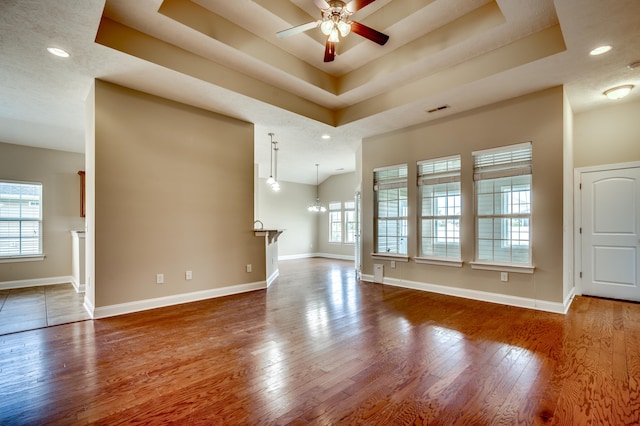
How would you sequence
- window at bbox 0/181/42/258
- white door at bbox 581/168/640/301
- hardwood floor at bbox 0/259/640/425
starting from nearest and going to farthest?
1. hardwood floor at bbox 0/259/640/425
2. white door at bbox 581/168/640/301
3. window at bbox 0/181/42/258

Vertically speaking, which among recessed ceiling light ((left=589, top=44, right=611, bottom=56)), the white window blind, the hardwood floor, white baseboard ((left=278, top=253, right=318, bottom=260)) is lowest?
white baseboard ((left=278, top=253, right=318, bottom=260))

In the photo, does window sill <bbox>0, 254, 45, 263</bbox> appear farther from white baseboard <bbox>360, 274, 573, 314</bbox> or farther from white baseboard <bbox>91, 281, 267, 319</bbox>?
white baseboard <bbox>360, 274, 573, 314</bbox>

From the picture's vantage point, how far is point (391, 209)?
5805 mm

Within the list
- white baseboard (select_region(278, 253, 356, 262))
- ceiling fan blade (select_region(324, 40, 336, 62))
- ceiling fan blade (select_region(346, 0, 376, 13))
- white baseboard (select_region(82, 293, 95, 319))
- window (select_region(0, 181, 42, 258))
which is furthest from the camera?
white baseboard (select_region(278, 253, 356, 262))

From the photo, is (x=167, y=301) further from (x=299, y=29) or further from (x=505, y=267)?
(x=505, y=267)

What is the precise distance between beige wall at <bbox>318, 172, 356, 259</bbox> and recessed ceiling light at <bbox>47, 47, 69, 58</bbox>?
758 cm

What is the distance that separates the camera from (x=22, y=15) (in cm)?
258

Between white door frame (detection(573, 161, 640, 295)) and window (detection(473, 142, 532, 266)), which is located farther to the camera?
white door frame (detection(573, 161, 640, 295))

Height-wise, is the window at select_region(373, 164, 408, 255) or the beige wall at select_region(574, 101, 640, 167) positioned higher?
the beige wall at select_region(574, 101, 640, 167)

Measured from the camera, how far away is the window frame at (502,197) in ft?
13.8

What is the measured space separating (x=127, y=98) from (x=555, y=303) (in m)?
6.23

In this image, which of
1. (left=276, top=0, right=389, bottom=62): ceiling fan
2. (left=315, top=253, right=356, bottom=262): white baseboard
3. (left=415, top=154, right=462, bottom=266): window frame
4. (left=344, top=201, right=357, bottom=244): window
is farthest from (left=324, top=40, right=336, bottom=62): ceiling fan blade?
(left=315, top=253, right=356, bottom=262): white baseboard

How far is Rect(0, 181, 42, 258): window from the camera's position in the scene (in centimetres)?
557

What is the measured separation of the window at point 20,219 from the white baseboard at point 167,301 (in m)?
3.01
